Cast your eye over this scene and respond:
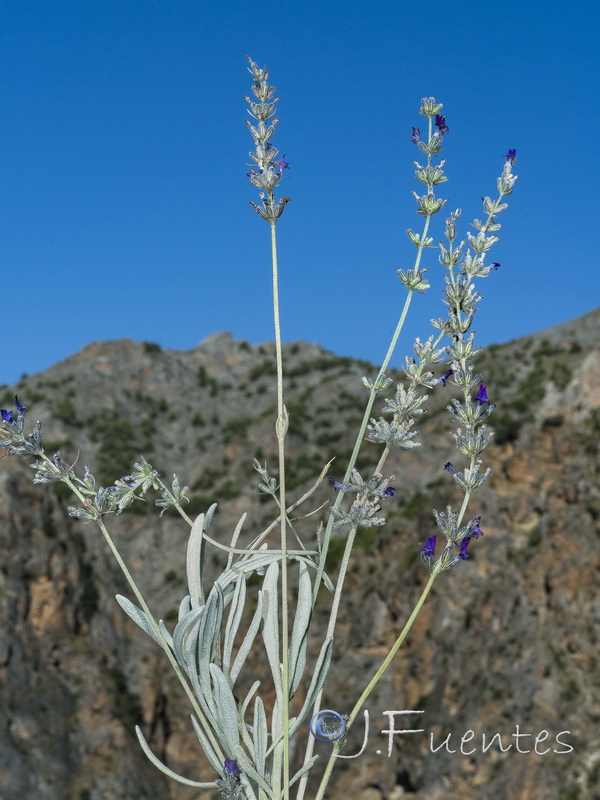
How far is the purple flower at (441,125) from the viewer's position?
1.99m

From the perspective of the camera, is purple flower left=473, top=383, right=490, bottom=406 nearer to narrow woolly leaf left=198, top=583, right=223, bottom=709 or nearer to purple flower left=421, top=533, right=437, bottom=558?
purple flower left=421, top=533, right=437, bottom=558

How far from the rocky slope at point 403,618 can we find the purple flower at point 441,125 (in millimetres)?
13801

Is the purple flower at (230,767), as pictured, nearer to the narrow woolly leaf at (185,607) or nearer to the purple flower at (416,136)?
the narrow woolly leaf at (185,607)

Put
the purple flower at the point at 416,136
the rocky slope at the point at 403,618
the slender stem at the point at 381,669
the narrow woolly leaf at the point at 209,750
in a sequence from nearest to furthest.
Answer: the slender stem at the point at 381,669 → the narrow woolly leaf at the point at 209,750 → the purple flower at the point at 416,136 → the rocky slope at the point at 403,618

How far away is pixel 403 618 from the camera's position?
24812 millimetres

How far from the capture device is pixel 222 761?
1.82 meters

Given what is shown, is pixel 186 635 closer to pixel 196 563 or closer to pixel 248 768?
pixel 196 563

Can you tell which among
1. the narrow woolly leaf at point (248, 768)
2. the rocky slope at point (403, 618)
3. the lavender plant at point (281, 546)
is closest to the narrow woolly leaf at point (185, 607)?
the lavender plant at point (281, 546)

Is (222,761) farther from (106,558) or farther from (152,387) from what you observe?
(152,387)

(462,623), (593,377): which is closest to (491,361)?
(593,377)

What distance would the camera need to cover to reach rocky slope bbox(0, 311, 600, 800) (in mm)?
19953

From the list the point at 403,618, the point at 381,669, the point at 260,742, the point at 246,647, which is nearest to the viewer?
the point at 381,669

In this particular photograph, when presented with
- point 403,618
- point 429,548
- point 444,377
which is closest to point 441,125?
point 444,377

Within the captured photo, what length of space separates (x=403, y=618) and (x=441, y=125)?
78.9ft
